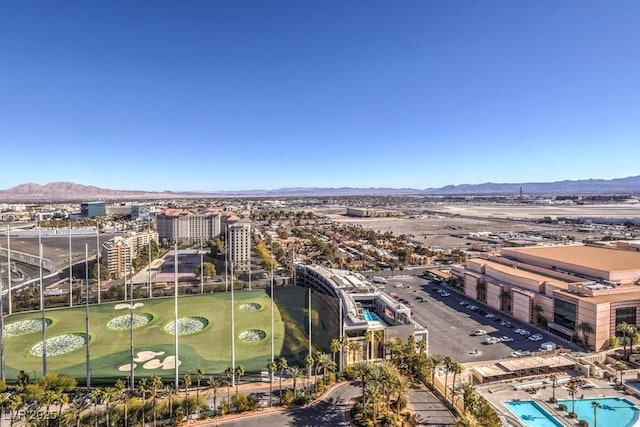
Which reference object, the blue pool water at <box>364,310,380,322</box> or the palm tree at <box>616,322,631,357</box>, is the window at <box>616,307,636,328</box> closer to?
the palm tree at <box>616,322,631,357</box>

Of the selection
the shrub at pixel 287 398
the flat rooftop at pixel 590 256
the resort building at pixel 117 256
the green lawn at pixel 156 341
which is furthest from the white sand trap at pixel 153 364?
the flat rooftop at pixel 590 256

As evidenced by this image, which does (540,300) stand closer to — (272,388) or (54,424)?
(272,388)

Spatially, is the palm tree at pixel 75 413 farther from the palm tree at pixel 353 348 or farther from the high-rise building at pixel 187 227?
the high-rise building at pixel 187 227

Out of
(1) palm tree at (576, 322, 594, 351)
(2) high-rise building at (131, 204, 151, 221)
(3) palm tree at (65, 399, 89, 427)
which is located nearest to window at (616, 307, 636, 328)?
(1) palm tree at (576, 322, 594, 351)

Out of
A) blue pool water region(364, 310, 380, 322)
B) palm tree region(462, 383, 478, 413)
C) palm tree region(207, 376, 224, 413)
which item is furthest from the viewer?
blue pool water region(364, 310, 380, 322)

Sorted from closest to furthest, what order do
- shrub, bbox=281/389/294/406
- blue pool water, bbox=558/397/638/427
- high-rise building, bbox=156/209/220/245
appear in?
blue pool water, bbox=558/397/638/427, shrub, bbox=281/389/294/406, high-rise building, bbox=156/209/220/245
